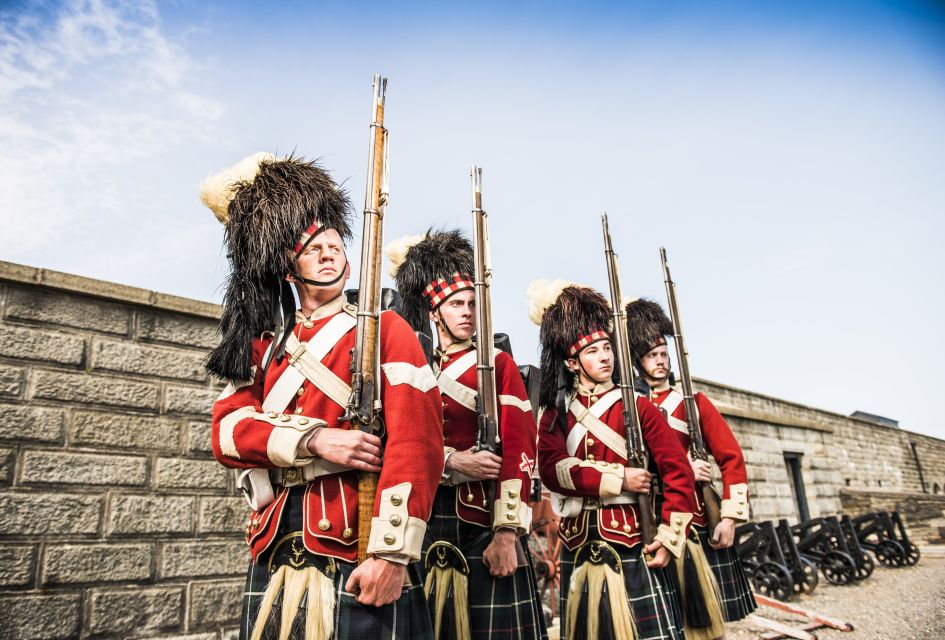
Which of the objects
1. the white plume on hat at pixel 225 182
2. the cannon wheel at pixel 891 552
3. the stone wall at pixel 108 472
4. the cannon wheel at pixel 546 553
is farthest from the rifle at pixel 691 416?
the cannon wheel at pixel 891 552

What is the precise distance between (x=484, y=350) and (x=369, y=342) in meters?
1.17

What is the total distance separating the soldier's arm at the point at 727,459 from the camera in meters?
4.91

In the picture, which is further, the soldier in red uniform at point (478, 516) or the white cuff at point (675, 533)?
the white cuff at point (675, 533)

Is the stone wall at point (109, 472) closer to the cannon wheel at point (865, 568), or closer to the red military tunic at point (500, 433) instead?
the red military tunic at point (500, 433)

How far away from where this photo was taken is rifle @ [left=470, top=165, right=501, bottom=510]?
322cm

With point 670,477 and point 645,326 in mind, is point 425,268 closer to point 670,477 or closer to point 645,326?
point 670,477

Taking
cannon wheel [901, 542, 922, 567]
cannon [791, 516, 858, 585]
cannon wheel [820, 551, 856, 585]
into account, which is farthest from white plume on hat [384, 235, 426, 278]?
cannon wheel [901, 542, 922, 567]

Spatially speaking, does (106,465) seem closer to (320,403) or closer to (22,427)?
(22,427)

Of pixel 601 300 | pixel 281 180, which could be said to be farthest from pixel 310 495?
pixel 601 300

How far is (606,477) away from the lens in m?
3.79

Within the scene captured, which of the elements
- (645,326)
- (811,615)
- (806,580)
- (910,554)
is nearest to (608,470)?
(645,326)

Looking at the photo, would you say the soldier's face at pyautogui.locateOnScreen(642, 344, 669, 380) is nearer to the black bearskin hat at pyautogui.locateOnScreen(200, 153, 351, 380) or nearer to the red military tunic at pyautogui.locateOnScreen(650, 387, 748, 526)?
the red military tunic at pyautogui.locateOnScreen(650, 387, 748, 526)

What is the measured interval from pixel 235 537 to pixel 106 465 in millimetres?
1038

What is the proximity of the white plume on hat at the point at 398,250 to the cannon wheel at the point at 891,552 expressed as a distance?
11638 mm
